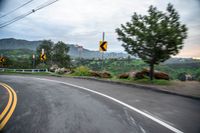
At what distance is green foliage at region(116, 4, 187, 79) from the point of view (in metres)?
9.59

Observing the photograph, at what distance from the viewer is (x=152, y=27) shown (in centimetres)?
1002

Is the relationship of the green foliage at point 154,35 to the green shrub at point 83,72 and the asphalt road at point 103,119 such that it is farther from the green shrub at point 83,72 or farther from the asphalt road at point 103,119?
the green shrub at point 83,72

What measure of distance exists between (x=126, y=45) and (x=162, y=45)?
8.53 ft

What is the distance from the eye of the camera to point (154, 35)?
988cm

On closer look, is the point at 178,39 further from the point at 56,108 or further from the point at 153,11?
the point at 56,108

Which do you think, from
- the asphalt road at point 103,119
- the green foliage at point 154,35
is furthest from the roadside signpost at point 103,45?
the asphalt road at point 103,119

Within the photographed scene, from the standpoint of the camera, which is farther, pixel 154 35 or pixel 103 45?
pixel 103 45

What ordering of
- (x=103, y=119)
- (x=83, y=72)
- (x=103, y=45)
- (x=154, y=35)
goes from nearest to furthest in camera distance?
(x=103, y=119) → (x=154, y=35) → (x=103, y=45) → (x=83, y=72)

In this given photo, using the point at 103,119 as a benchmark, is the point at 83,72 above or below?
above

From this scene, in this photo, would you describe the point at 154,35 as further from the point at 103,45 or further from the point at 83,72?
the point at 83,72

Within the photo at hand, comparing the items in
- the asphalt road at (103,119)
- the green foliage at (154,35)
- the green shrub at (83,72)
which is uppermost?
the green foliage at (154,35)

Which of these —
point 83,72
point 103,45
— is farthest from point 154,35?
point 83,72

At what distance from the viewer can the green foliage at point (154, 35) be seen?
31.4 ft

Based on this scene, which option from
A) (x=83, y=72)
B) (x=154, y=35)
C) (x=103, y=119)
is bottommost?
(x=103, y=119)
